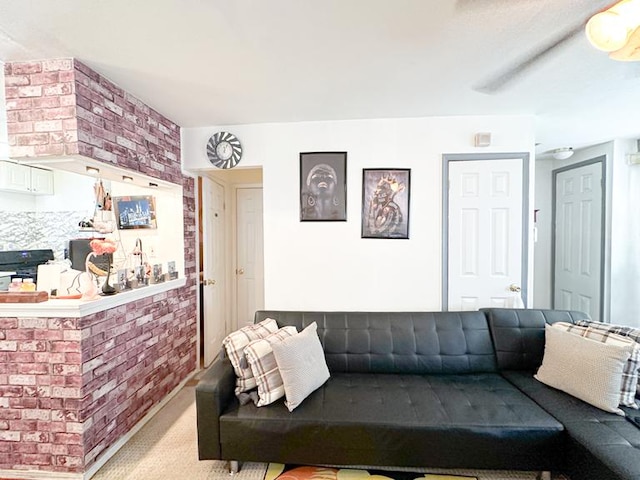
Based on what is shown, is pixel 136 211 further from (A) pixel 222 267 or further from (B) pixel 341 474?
(B) pixel 341 474

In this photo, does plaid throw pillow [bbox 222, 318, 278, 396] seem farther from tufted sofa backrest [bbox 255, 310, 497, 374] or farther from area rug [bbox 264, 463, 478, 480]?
area rug [bbox 264, 463, 478, 480]

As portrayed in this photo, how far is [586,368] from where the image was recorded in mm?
1762

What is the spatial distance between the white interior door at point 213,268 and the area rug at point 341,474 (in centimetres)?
177

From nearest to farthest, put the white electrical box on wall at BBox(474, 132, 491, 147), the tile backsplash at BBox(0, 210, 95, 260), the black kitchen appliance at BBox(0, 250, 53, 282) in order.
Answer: the white electrical box on wall at BBox(474, 132, 491, 147), the black kitchen appliance at BBox(0, 250, 53, 282), the tile backsplash at BBox(0, 210, 95, 260)

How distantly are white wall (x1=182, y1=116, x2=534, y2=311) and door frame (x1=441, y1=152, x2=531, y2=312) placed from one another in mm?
45

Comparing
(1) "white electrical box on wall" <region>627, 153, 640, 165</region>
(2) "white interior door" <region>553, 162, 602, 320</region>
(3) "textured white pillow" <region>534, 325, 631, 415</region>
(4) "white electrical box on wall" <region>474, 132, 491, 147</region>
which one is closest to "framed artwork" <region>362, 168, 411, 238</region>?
(4) "white electrical box on wall" <region>474, 132, 491, 147</region>

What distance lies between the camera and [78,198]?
4137 mm

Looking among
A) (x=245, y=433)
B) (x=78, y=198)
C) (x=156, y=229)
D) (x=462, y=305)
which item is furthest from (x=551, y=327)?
(x=78, y=198)

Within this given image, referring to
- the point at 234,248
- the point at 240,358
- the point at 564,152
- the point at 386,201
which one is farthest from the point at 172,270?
the point at 564,152

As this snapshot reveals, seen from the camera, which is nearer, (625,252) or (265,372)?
(265,372)

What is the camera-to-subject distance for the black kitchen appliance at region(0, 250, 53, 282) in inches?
136

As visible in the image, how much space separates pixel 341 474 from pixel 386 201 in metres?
2.06

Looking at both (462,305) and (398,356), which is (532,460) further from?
(462,305)

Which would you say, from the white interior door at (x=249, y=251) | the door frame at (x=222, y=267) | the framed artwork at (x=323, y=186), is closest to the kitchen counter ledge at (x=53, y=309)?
the door frame at (x=222, y=267)
